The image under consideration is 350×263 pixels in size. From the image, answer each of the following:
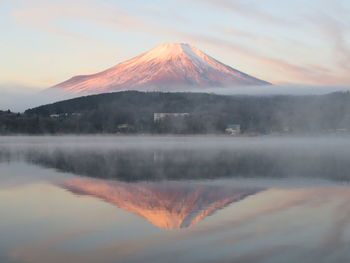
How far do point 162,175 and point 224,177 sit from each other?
1652 millimetres

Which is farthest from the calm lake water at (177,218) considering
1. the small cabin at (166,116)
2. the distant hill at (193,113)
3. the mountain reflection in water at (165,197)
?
the small cabin at (166,116)

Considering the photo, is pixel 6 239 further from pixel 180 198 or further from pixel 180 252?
pixel 180 198

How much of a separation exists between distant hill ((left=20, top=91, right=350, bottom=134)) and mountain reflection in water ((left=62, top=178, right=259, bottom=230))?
52.6 metres

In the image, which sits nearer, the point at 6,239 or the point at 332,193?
the point at 6,239

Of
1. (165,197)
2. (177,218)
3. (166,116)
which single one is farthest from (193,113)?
(177,218)

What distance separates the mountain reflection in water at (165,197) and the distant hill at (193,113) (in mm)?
52632

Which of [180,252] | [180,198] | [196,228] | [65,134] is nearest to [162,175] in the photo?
[180,198]

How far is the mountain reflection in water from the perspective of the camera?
23.9 feet

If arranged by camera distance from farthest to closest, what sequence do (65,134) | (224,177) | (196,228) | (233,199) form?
(65,134) < (224,177) < (233,199) < (196,228)

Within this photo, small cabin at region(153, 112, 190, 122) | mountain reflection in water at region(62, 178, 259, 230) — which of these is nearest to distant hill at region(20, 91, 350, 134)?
small cabin at region(153, 112, 190, 122)

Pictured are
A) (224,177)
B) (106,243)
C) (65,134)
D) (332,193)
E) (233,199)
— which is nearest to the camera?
(106,243)

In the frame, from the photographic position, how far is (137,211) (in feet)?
25.5

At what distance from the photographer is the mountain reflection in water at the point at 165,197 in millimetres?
7296

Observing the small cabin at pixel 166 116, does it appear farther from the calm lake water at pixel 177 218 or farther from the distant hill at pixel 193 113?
the calm lake water at pixel 177 218
